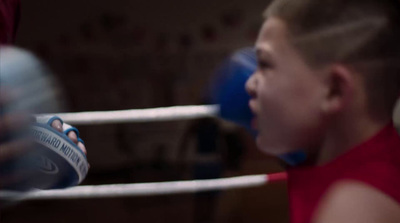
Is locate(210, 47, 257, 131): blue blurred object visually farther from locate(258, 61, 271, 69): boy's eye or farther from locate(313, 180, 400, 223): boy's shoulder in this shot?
locate(313, 180, 400, 223): boy's shoulder

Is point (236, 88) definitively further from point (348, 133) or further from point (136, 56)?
point (136, 56)

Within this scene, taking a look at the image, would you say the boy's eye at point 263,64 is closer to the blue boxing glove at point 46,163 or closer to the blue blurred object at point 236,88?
the blue blurred object at point 236,88

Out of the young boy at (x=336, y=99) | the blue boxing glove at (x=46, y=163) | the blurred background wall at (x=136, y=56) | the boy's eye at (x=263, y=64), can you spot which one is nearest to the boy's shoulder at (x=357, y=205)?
the young boy at (x=336, y=99)

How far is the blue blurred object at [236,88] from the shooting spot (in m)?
0.63

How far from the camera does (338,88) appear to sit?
1.67 ft

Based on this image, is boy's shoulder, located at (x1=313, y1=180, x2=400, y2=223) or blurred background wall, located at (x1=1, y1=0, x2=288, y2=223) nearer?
boy's shoulder, located at (x1=313, y1=180, x2=400, y2=223)

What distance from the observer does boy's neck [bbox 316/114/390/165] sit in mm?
520

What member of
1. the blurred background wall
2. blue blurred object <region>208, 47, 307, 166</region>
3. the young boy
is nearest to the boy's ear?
the young boy

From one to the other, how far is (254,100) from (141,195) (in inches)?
123

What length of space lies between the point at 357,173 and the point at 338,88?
83 mm

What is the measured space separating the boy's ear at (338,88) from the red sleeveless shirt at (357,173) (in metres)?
0.05

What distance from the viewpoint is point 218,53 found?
4.02m

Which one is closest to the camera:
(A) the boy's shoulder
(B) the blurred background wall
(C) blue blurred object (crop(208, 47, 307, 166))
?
(A) the boy's shoulder

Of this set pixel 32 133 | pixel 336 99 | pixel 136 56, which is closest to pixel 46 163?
pixel 32 133
